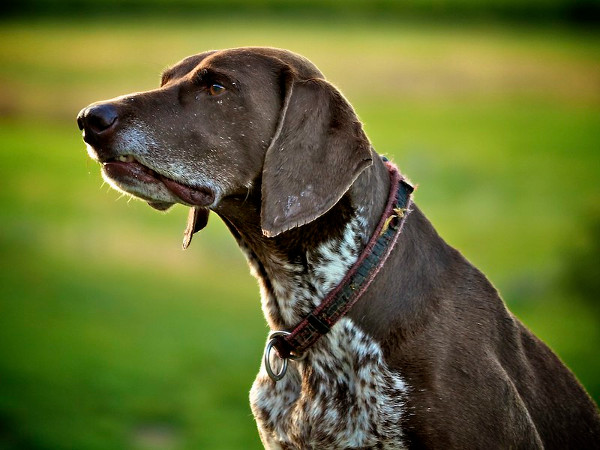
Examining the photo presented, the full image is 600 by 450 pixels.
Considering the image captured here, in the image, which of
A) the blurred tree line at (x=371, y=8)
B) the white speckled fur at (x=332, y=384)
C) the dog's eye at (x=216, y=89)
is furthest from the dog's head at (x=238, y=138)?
the blurred tree line at (x=371, y=8)

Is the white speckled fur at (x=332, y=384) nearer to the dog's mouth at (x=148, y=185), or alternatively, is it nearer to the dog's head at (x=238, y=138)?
the dog's head at (x=238, y=138)

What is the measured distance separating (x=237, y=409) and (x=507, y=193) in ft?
32.8

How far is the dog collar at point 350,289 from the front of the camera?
354cm

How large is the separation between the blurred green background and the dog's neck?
190cm

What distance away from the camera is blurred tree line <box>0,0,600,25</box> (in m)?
27.8

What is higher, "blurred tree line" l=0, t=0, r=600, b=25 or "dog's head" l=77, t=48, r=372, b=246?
"blurred tree line" l=0, t=0, r=600, b=25

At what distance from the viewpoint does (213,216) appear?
1374cm

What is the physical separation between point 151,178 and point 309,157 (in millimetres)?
686

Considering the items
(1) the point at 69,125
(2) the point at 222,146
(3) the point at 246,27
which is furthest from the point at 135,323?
(3) the point at 246,27

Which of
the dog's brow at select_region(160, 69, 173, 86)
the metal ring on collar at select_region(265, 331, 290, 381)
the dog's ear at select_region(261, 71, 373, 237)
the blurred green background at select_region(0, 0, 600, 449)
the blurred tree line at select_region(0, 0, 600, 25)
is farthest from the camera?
the blurred tree line at select_region(0, 0, 600, 25)

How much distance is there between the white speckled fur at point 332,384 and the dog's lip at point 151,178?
17.6 inches

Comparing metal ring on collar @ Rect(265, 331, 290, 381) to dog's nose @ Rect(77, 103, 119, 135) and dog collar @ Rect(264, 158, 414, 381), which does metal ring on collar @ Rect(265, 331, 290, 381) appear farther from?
dog's nose @ Rect(77, 103, 119, 135)

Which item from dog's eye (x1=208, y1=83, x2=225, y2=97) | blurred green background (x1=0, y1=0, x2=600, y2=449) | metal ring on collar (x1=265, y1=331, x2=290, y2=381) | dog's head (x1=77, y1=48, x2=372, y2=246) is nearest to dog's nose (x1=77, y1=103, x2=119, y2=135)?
dog's head (x1=77, y1=48, x2=372, y2=246)

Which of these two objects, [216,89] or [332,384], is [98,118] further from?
[332,384]
